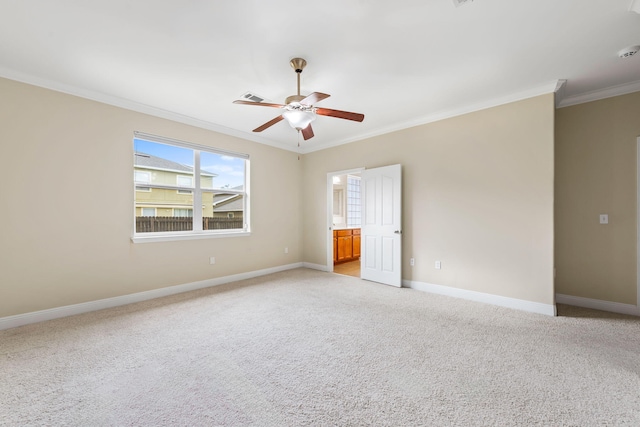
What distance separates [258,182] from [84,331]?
3.30m

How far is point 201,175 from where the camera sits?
14.5ft

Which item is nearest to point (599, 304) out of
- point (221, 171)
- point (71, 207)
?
point (221, 171)

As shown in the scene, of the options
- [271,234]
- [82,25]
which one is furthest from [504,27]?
[271,234]

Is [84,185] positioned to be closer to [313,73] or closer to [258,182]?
[258,182]

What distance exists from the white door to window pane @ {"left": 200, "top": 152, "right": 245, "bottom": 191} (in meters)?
2.38

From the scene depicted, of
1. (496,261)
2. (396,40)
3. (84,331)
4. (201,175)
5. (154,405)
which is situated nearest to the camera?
(154,405)

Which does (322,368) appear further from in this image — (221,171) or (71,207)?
(221,171)

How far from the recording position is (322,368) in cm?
208

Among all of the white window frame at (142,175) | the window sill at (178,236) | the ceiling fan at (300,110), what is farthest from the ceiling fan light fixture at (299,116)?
the window sill at (178,236)

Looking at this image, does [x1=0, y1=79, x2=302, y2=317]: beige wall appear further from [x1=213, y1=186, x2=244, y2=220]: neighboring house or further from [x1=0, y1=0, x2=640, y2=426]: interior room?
[x1=213, y1=186, x2=244, y2=220]: neighboring house

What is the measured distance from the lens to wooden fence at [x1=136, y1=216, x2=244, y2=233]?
152 inches

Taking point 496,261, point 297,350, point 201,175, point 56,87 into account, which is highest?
point 56,87

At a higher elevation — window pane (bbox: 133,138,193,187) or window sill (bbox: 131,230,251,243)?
window pane (bbox: 133,138,193,187)

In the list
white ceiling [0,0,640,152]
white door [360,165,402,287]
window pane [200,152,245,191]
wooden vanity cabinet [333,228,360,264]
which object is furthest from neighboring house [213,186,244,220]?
white door [360,165,402,287]
